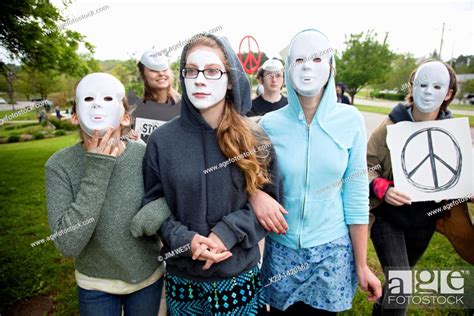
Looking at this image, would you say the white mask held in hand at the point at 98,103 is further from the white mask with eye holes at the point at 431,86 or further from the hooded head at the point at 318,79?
the white mask with eye holes at the point at 431,86

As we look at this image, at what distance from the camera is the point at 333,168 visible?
71.2 inches

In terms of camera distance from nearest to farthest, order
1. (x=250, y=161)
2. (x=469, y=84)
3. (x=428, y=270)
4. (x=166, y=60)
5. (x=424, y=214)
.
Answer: (x=250, y=161) → (x=424, y=214) → (x=166, y=60) → (x=428, y=270) → (x=469, y=84)

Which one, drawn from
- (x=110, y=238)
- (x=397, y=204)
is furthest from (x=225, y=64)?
(x=397, y=204)

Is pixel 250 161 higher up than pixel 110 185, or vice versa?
pixel 250 161

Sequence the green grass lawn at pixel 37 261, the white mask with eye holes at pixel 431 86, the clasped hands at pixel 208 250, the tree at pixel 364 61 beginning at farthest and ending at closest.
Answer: the tree at pixel 364 61 < the green grass lawn at pixel 37 261 < the white mask with eye holes at pixel 431 86 < the clasped hands at pixel 208 250

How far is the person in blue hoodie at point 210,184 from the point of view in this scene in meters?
1.67

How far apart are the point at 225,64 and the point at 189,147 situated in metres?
0.49

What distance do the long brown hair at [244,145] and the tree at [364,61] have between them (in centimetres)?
2786

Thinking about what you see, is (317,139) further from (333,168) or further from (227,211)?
(227,211)

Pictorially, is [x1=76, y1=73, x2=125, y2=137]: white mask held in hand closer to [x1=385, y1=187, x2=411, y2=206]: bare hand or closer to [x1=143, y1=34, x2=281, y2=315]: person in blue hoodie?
[x1=143, y1=34, x2=281, y2=315]: person in blue hoodie

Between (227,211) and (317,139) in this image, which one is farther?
(317,139)

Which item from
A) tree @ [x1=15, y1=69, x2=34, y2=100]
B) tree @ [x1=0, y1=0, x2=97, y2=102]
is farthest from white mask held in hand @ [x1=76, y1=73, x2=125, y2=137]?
tree @ [x1=15, y1=69, x2=34, y2=100]

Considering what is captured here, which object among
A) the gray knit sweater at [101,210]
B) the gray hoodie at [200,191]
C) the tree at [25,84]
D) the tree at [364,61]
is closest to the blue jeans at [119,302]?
the gray knit sweater at [101,210]

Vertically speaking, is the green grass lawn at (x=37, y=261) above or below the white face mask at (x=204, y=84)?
below
